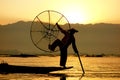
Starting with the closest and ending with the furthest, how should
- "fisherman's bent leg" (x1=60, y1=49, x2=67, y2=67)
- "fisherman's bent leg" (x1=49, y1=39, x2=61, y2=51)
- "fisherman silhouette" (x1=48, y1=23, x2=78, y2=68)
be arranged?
"fisherman's bent leg" (x1=49, y1=39, x2=61, y2=51) → "fisherman silhouette" (x1=48, y1=23, x2=78, y2=68) → "fisherman's bent leg" (x1=60, y1=49, x2=67, y2=67)

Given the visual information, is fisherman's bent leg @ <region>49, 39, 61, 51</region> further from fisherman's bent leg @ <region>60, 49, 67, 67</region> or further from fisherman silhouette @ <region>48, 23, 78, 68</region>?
fisherman's bent leg @ <region>60, 49, 67, 67</region>

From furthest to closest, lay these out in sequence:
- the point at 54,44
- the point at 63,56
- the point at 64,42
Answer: the point at 63,56, the point at 64,42, the point at 54,44

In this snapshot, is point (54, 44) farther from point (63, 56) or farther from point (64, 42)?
point (63, 56)

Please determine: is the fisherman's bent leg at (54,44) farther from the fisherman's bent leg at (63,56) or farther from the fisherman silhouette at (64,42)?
the fisherman's bent leg at (63,56)

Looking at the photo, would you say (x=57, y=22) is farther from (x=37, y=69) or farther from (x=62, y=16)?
(x=37, y=69)

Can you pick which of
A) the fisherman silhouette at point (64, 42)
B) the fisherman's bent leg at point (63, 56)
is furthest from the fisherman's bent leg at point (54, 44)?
the fisherman's bent leg at point (63, 56)

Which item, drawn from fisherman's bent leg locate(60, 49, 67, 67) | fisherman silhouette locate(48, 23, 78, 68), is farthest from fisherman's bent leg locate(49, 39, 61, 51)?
fisherman's bent leg locate(60, 49, 67, 67)

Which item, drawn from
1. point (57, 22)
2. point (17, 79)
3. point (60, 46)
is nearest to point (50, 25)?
point (57, 22)

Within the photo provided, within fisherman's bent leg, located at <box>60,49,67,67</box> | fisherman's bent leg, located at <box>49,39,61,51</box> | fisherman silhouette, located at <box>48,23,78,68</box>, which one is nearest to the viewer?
fisherman's bent leg, located at <box>49,39,61,51</box>

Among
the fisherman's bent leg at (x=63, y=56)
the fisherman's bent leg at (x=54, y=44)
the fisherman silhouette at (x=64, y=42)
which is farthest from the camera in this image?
the fisherman's bent leg at (x=63, y=56)

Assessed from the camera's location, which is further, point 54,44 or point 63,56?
point 63,56

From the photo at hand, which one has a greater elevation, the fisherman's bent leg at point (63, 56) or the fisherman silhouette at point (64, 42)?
the fisherman silhouette at point (64, 42)

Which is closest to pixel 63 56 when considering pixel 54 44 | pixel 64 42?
pixel 64 42

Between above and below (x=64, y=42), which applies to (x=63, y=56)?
below
